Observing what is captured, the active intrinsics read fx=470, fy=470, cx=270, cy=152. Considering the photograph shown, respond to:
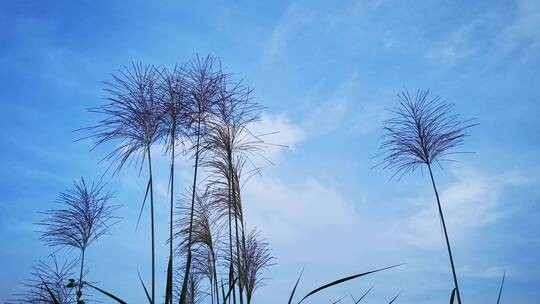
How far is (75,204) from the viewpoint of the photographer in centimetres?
742

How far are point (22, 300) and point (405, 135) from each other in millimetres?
6729

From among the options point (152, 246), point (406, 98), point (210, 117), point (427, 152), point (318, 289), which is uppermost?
point (406, 98)

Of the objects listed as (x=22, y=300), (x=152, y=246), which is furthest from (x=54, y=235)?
(x=152, y=246)

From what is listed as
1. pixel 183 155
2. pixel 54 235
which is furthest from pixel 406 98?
pixel 54 235

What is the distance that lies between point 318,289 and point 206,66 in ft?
8.19

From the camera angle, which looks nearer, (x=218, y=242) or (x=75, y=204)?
(x=218, y=242)

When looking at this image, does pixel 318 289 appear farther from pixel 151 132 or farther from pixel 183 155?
pixel 151 132

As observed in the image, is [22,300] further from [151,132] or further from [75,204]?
[151,132]

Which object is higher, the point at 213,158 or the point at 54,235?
the point at 54,235

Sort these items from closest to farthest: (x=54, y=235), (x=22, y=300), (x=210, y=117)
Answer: (x=210, y=117)
(x=54, y=235)
(x=22, y=300)

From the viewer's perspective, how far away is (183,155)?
4082mm

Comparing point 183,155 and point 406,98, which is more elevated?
point 406,98

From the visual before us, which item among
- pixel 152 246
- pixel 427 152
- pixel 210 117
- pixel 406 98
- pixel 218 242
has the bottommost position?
pixel 152 246

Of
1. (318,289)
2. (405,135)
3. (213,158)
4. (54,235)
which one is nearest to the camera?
(318,289)
